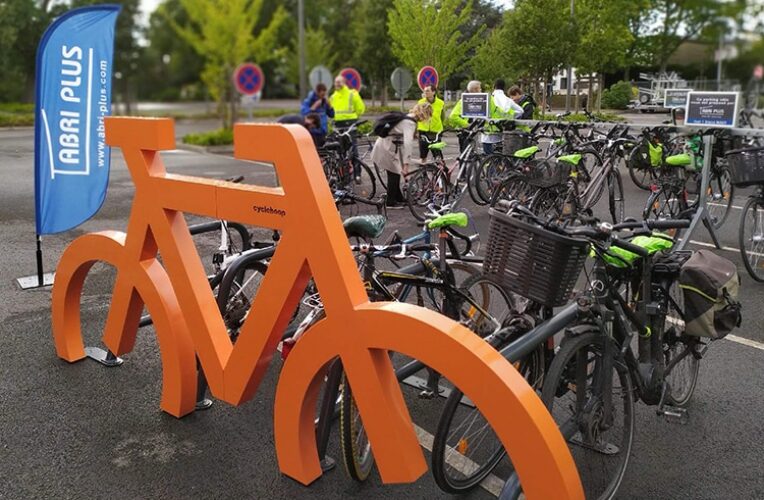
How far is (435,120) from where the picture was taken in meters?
6.98

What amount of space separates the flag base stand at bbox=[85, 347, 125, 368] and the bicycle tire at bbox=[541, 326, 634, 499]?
2690mm

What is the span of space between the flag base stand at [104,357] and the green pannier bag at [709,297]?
317cm

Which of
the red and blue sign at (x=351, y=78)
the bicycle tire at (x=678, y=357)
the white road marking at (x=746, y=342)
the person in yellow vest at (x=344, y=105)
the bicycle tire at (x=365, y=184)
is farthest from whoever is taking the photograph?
the person in yellow vest at (x=344, y=105)

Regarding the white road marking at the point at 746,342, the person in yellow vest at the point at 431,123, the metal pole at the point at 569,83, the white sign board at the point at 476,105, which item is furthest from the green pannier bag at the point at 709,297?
the white sign board at the point at 476,105

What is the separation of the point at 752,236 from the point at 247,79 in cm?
523

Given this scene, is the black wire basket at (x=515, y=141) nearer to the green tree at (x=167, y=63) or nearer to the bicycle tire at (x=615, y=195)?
the bicycle tire at (x=615, y=195)

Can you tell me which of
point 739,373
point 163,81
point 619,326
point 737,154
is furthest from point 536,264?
point 163,81

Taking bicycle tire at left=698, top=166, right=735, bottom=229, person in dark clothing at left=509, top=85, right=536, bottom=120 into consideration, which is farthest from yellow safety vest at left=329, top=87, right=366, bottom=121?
bicycle tire at left=698, top=166, right=735, bottom=229

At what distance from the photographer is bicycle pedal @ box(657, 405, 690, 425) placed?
10.8 ft

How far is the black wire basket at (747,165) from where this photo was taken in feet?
17.1

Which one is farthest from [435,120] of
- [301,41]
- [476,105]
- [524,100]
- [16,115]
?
[16,115]

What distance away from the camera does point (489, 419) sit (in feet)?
6.81

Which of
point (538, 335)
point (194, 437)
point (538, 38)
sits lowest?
point (194, 437)

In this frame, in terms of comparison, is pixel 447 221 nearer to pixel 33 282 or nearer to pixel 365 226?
pixel 365 226
